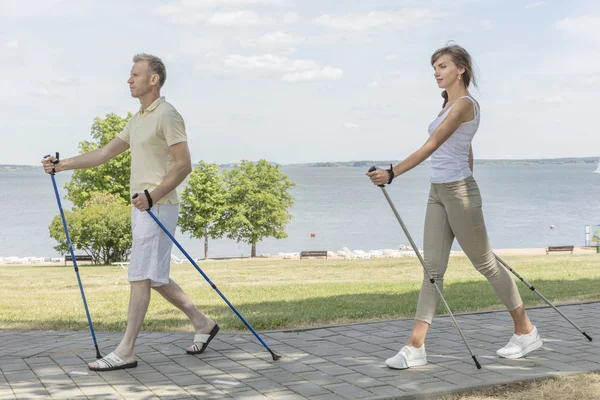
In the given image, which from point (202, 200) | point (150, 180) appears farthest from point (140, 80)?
point (202, 200)

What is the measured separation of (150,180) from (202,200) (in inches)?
1915

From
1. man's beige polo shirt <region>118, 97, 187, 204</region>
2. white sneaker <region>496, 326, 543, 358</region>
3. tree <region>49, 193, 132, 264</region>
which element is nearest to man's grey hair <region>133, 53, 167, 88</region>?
man's beige polo shirt <region>118, 97, 187, 204</region>

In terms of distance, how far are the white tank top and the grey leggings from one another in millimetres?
55

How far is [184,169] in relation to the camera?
200 inches

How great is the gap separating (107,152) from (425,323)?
8.90ft

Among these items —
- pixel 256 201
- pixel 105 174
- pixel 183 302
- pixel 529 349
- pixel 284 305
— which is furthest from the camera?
pixel 256 201

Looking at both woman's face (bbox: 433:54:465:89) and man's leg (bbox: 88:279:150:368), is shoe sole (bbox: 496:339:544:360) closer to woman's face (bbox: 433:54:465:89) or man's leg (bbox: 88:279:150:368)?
woman's face (bbox: 433:54:465:89)

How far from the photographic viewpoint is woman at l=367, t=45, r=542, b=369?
16.4ft

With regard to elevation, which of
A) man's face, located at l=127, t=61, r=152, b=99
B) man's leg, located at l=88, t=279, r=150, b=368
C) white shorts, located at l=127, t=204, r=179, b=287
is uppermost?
man's face, located at l=127, t=61, r=152, b=99

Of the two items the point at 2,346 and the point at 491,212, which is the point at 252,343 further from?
the point at 491,212

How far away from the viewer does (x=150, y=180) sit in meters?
5.13

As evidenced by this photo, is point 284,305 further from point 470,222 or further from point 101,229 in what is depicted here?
point 101,229

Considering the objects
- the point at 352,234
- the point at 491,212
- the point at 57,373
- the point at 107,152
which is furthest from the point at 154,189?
the point at 491,212

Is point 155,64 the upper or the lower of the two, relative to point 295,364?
upper
